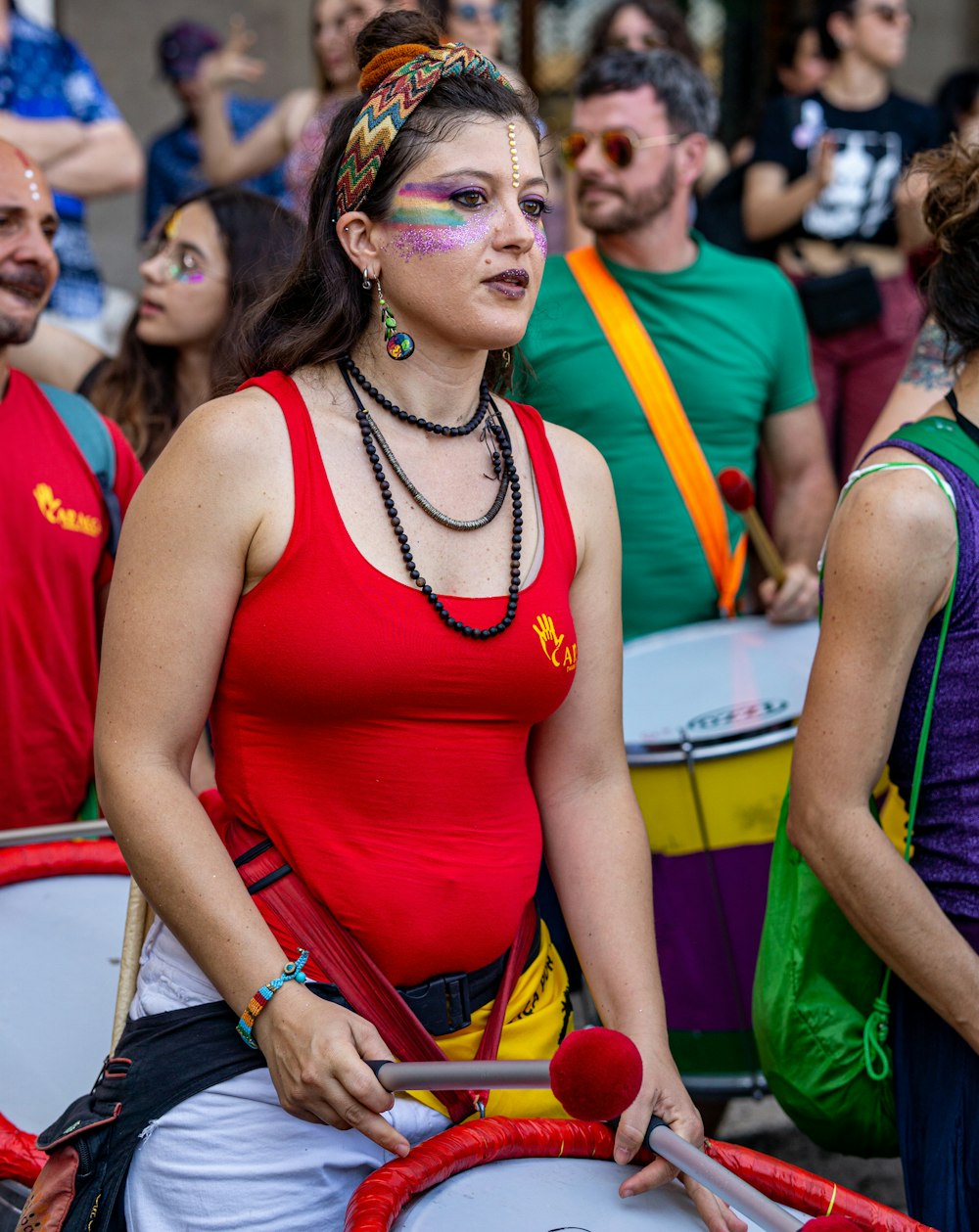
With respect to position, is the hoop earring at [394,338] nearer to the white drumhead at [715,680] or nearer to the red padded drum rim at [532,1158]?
the red padded drum rim at [532,1158]

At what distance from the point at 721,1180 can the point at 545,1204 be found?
8.9 inches

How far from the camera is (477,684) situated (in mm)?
1924

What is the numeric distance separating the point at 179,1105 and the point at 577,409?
2.20 meters

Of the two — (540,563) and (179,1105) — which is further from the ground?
(540,563)

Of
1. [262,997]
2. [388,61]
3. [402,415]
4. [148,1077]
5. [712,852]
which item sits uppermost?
[388,61]

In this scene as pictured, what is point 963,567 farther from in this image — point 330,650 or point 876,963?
point 330,650

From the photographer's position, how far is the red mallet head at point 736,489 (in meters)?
3.26

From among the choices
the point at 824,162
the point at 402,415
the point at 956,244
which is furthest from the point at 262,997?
the point at 824,162

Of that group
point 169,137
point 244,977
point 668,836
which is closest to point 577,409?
point 668,836

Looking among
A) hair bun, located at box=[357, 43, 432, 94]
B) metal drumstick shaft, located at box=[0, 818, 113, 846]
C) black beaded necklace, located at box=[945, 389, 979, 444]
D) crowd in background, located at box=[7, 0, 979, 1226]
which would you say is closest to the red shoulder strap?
crowd in background, located at box=[7, 0, 979, 1226]

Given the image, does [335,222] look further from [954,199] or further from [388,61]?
[954,199]

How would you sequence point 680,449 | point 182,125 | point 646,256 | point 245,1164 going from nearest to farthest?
point 245,1164, point 680,449, point 646,256, point 182,125

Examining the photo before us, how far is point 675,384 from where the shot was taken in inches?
150

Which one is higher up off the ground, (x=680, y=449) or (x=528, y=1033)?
(x=680, y=449)
